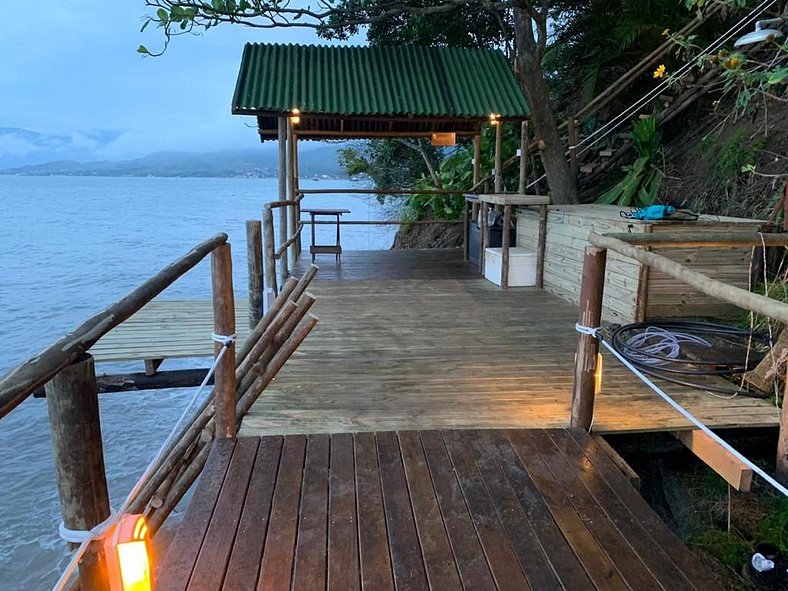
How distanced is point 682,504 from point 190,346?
4.66m

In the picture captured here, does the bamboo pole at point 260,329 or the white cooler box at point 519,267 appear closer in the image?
the bamboo pole at point 260,329

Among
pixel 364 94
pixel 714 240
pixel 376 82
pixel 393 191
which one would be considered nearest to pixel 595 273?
pixel 714 240

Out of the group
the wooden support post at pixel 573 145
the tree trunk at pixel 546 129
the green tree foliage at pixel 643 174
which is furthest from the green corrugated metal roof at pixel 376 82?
the green tree foliage at pixel 643 174

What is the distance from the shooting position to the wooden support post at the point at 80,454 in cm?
121

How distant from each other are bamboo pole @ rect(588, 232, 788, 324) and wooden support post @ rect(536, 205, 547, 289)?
4.05m

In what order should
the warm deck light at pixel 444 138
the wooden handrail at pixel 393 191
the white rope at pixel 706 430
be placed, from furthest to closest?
the warm deck light at pixel 444 138 → the wooden handrail at pixel 393 191 → the white rope at pixel 706 430

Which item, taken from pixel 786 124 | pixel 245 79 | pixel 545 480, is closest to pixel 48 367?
pixel 545 480

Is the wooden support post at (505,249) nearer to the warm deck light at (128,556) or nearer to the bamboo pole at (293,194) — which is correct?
the bamboo pole at (293,194)

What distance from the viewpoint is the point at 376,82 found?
8.46 meters

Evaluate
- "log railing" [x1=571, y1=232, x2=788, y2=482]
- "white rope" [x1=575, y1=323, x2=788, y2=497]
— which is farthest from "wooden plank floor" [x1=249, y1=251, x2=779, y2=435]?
"white rope" [x1=575, y1=323, x2=788, y2=497]

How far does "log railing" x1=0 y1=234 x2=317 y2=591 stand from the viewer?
118 centimetres

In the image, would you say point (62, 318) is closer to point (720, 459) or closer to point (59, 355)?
point (720, 459)

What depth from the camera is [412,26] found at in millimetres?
12617

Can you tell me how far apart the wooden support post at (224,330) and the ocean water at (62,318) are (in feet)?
14.4
